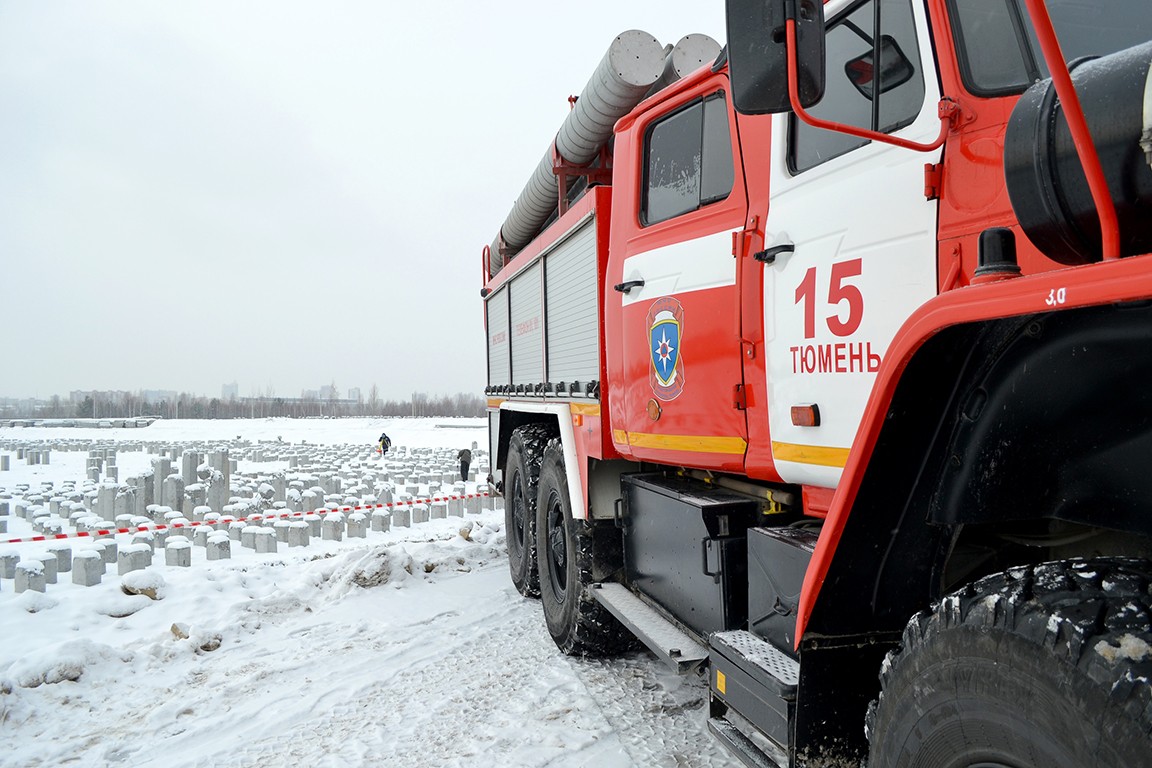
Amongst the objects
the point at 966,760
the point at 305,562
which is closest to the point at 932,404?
the point at 966,760

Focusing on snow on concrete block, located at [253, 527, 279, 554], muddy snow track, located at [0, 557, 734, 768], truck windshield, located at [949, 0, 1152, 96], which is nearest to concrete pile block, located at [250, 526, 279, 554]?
snow on concrete block, located at [253, 527, 279, 554]

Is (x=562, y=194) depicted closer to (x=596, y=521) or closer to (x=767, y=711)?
(x=596, y=521)

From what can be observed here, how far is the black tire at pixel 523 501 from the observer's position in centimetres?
576

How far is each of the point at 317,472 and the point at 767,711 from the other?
17925 millimetres

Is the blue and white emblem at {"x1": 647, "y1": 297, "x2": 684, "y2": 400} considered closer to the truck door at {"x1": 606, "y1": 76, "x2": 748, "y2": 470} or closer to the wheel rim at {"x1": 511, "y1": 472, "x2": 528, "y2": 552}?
the truck door at {"x1": 606, "y1": 76, "x2": 748, "y2": 470}

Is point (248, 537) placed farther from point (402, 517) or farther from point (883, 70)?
point (883, 70)

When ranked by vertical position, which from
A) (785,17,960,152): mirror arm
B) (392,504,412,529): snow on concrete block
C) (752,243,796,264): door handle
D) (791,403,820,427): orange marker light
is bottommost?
(392,504,412,529): snow on concrete block

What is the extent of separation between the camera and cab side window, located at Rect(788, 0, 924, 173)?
219cm

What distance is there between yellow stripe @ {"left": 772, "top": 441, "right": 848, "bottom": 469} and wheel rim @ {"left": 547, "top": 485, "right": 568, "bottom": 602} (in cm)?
254

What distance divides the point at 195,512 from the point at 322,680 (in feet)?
26.3

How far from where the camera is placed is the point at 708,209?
10.4 ft

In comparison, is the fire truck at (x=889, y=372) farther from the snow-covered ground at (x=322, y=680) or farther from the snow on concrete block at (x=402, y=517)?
the snow on concrete block at (x=402, y=517)

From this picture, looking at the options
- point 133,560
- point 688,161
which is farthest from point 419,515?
point 688,161

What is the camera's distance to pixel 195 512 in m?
11.4
